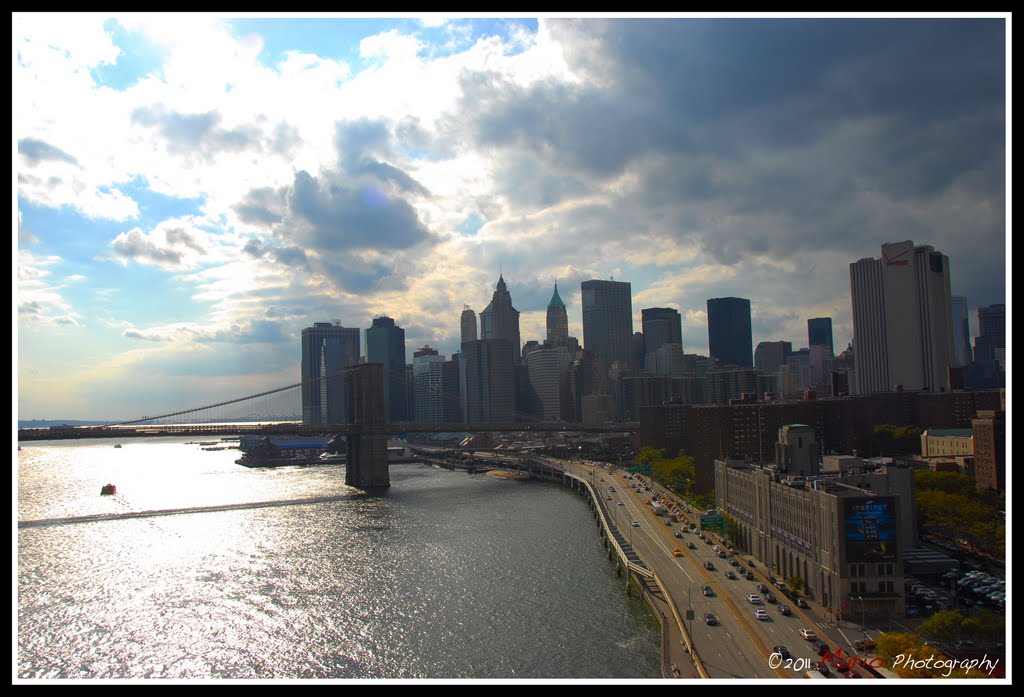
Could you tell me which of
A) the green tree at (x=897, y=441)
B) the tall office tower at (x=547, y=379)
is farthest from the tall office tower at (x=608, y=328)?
the green tree at (x=897, y=441)

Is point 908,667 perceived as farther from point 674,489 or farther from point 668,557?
point 674,489

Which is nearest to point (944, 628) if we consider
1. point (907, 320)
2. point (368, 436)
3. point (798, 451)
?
point (798, 451)

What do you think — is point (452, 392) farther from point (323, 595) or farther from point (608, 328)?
point (323, 595)

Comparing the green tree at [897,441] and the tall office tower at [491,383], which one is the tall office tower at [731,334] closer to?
the tall office tower at [491,383]

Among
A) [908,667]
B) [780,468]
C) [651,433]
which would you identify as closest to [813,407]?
[651,433]

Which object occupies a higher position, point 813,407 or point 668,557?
point 813,407

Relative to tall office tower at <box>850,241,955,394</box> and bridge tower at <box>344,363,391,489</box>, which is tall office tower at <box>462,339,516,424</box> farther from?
bridge tower at <box>344,363,391,489</box>
